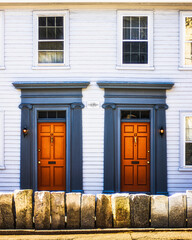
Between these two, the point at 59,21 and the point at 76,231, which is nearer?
the point at 76,231

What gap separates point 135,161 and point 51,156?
2748 mm

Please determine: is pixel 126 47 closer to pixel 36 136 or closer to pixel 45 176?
pixel 36 136

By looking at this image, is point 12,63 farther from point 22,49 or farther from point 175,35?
point 175,35

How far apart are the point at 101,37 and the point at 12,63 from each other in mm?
3006

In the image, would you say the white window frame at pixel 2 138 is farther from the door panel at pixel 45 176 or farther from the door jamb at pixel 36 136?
the door panel at pixel 45 176

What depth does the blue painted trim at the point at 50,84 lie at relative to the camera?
10453mm

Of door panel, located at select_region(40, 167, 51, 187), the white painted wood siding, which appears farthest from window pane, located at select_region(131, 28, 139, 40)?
door panel, located at select_region(40, 167, 51, 187)

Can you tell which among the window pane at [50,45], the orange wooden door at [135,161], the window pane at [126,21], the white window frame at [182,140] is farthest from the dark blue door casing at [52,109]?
the white window frame at [182,140]

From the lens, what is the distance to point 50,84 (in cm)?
1047

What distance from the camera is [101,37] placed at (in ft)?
34.9

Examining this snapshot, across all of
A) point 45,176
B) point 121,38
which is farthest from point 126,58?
point 45,176

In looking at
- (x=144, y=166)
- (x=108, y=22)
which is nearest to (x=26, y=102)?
(x=108, y=22)

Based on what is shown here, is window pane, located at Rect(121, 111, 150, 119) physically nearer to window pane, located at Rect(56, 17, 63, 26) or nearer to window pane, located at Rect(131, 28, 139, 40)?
window pane, located at Rect(131, 28, 139, 40)

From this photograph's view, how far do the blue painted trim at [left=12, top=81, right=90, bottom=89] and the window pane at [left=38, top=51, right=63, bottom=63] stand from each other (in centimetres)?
81
